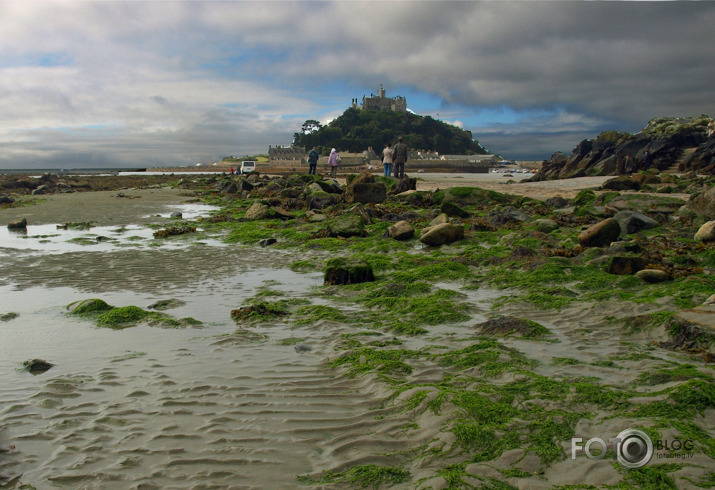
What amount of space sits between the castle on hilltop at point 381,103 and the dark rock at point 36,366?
189540mm

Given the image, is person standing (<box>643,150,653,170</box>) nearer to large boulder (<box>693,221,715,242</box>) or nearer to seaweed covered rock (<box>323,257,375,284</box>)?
large boulder (<box>693,221,715,242</box>)

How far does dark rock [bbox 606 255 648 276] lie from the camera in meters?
7.77

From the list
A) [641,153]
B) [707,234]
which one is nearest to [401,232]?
[707,234]

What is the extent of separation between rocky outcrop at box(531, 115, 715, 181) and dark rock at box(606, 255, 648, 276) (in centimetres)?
2698

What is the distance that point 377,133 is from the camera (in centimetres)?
16438

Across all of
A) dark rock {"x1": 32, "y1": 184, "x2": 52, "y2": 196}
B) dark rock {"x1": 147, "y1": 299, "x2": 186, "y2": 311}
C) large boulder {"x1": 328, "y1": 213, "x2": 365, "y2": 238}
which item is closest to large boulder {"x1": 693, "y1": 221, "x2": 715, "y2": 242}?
large boulder {"x1": 328, "y1": 213, "x2": 365, "y2": 238}

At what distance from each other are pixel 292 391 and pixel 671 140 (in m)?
43.5

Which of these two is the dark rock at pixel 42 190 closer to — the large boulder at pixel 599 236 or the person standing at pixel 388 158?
the person standing at pixel 388 158

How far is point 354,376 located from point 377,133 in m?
164

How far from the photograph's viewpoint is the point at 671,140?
1524 inches

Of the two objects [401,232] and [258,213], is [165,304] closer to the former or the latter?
[401,232]

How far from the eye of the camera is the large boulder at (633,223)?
1114 centimetres

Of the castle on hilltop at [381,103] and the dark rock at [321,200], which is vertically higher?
the castle on hilltop at [381,103]

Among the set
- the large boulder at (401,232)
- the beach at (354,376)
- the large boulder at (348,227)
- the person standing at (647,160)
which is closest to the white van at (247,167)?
the person standing at (647,160)
